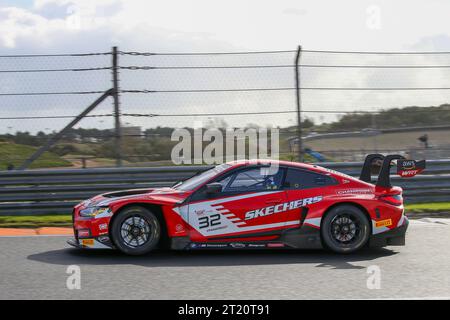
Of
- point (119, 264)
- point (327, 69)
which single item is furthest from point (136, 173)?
point (119, 264)

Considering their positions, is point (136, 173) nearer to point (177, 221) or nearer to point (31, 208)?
point (31, 208)

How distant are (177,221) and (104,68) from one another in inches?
196

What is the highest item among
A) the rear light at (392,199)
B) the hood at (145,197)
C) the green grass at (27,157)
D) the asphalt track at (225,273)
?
the green grass at (27,157)

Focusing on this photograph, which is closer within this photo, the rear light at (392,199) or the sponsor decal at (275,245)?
the sponsor decal at (275,245)

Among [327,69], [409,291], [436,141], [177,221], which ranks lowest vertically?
[409,291]

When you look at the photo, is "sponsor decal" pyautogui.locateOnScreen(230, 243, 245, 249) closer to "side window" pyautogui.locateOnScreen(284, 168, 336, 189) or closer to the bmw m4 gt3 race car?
the bmw m4 gt3 race car

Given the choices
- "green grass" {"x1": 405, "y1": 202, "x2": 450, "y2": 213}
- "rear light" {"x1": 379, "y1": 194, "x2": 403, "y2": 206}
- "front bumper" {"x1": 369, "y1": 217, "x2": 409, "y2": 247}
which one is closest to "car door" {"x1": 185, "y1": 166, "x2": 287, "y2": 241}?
"front bumper" {"x1": 369, "y1": 217, "x2": 409, "y2": 247}

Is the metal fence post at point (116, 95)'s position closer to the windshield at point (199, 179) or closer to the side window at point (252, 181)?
the windshield at point (199, 179)

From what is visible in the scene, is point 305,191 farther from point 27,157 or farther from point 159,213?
point 27,157

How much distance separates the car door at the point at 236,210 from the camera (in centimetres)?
854

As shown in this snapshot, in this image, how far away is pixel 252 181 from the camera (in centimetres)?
879

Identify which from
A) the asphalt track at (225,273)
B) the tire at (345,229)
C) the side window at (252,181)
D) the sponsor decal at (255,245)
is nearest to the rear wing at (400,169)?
the tire at (345,229)

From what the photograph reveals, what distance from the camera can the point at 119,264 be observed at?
802 cm

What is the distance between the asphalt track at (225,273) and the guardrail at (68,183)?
2.87m
